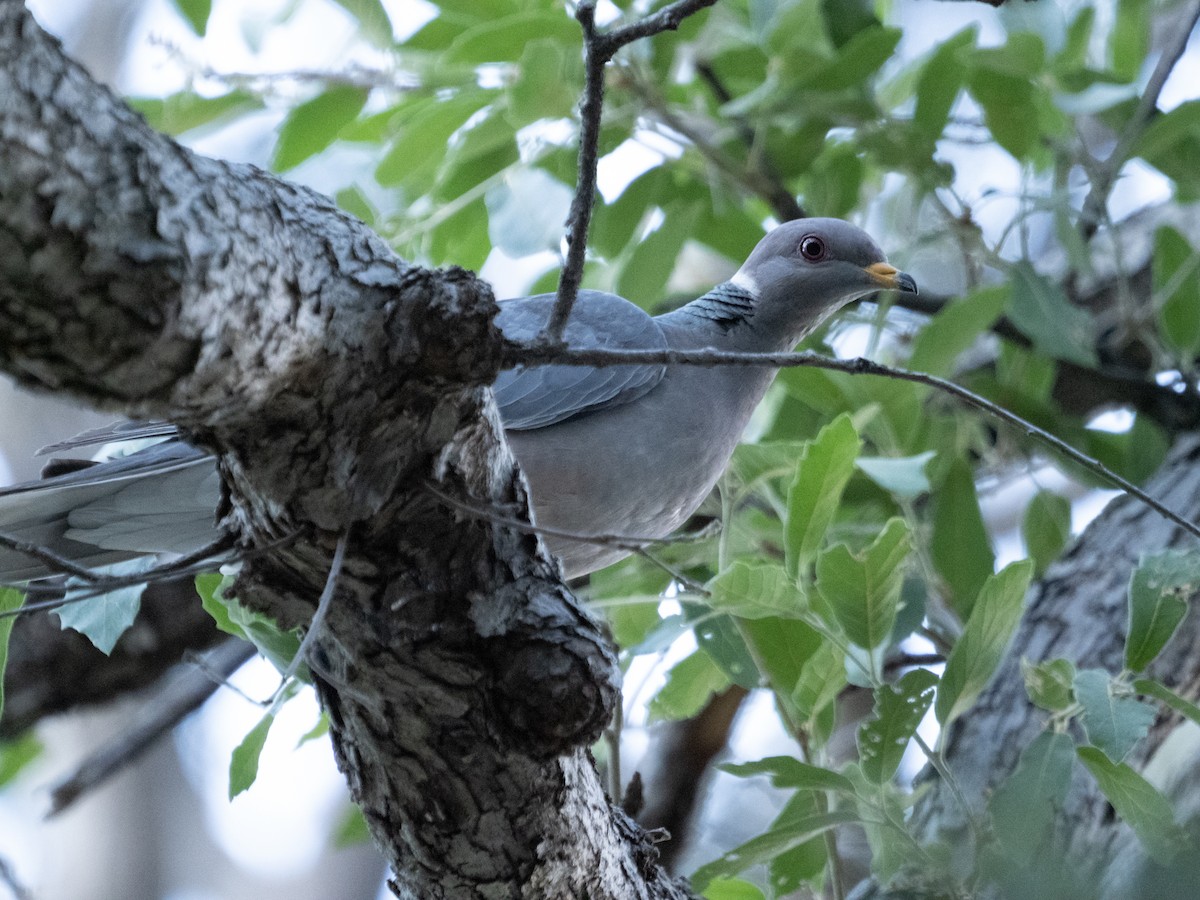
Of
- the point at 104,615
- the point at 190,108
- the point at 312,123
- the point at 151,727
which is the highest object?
the point at 190,108

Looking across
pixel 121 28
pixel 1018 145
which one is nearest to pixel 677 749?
pixel 1018 145

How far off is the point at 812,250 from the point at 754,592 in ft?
4.03

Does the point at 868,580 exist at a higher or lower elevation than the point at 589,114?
lower

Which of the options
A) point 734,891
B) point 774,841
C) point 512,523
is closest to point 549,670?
point 512,523

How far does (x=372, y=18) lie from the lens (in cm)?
335

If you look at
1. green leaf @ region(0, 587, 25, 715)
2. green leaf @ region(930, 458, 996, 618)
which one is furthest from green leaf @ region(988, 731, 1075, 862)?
green leaf @ region(0, 587, 25, 715)

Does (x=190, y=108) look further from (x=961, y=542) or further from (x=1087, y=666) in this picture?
(x=1087, y=666)

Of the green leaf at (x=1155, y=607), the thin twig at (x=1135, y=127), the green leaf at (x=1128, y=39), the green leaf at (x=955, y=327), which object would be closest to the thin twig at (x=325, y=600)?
the green leaf at (x=1155, y=607)

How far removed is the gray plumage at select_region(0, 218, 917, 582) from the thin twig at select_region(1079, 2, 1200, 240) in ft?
2.63

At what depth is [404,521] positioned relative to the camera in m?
1.69

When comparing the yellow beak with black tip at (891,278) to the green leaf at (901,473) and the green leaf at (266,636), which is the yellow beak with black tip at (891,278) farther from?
the green leaf at (266,636)

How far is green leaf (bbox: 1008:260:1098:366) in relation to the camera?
11.1 ft

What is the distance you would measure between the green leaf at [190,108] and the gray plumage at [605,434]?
1.25 m

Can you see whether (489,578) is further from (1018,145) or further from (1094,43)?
(1094,43)
